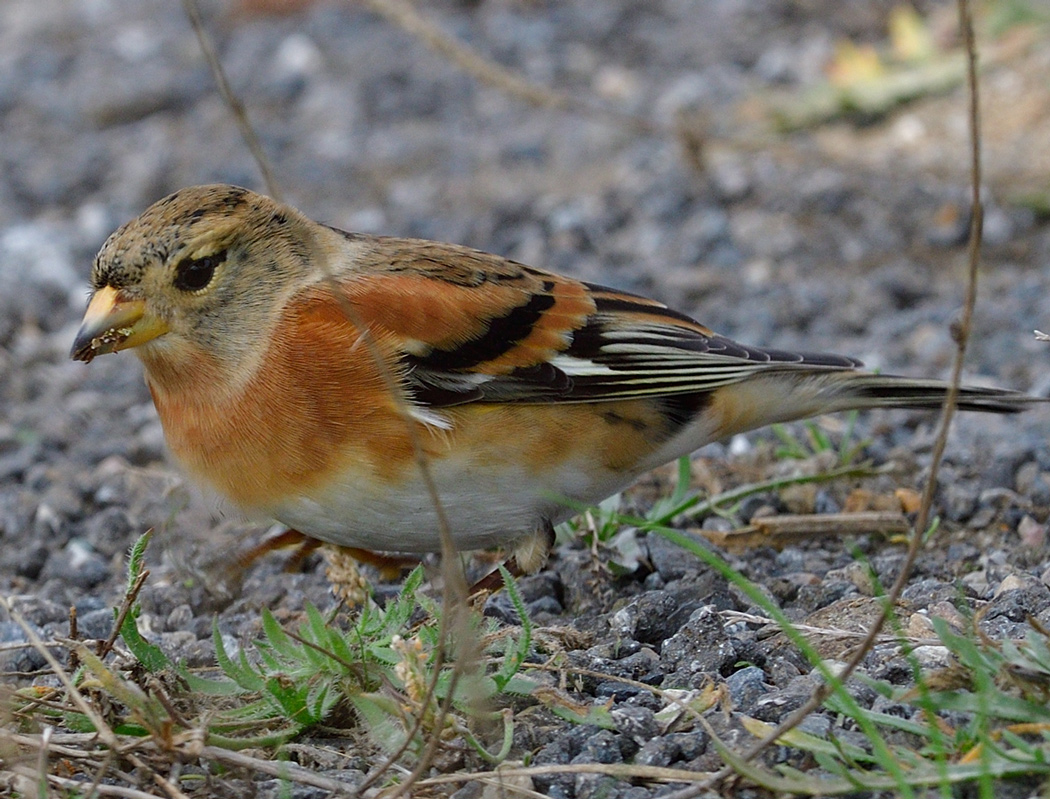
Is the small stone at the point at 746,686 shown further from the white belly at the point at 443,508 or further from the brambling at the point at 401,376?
the brambling at the point at 401,376

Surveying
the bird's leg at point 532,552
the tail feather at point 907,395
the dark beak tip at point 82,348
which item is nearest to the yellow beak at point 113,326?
the dark beak tip at point 82,348

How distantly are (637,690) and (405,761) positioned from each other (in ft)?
1.75

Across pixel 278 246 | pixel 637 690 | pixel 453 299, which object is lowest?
pixel 637 690

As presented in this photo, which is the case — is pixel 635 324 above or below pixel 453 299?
below

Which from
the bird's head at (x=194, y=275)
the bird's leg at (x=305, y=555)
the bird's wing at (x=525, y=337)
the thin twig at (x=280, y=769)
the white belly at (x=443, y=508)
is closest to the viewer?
the thin twig at (x=280, y=769)

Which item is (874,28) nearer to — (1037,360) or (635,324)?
(1037,360)

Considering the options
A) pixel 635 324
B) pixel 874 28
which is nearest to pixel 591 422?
pixel 635 324

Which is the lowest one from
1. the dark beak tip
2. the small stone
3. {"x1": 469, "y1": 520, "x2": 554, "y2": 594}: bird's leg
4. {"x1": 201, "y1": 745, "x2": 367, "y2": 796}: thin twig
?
the small stone

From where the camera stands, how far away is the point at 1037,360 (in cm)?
519

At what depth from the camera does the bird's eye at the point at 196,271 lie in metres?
3.51

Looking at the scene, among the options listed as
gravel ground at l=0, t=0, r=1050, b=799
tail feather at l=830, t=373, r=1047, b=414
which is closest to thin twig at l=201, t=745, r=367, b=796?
gravel ground at l=0, t=0, r=1050, b=799

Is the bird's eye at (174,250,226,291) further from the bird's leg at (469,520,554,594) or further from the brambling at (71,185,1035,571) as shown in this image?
the bird's leg at (469,520,554,594)

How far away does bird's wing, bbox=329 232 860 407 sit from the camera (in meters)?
3.58

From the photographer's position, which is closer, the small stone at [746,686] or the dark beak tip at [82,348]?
the small stone at [746,686]
